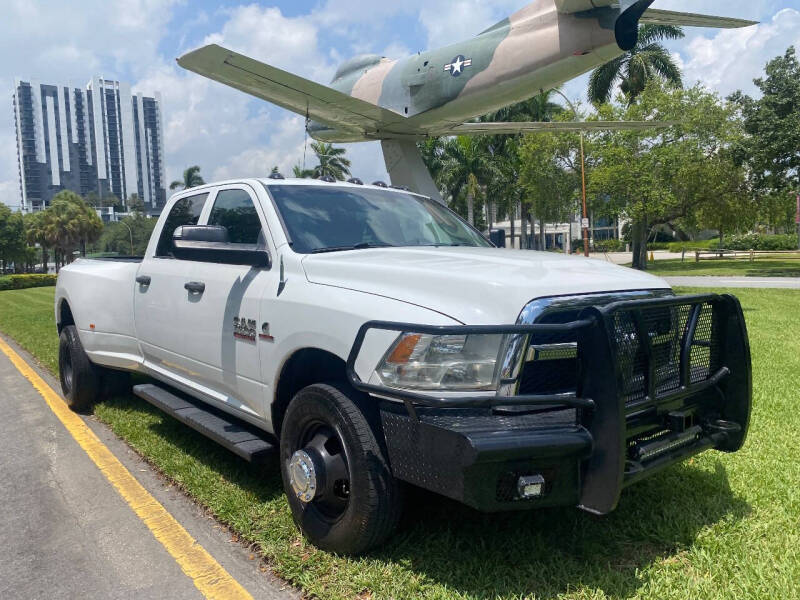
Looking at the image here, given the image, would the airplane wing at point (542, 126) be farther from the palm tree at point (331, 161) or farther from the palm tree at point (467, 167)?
the palm tree at point (331, 161)

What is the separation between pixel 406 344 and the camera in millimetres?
2633

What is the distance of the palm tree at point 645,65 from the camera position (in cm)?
3600

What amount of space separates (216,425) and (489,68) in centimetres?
1123

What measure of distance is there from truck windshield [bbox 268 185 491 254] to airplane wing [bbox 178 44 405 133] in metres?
7.69

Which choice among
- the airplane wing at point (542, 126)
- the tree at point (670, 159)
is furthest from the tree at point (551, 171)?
the airplane wing at point (542, 126)

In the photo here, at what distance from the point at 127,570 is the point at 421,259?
2.17m

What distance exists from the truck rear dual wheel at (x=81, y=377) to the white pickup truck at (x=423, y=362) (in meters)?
2.03

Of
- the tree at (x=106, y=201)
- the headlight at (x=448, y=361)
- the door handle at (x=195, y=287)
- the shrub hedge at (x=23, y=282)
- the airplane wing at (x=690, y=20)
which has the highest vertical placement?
the tree at (x=106, y=201)

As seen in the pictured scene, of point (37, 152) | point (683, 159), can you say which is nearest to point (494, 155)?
point (683, 159)

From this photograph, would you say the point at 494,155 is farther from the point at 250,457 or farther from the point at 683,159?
the point at 250,457

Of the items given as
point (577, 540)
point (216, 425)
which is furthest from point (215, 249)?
point (577, 540)

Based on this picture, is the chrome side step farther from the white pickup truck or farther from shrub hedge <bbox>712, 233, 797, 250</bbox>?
shrub hedge <bbox>712, 233, 797, 250</bbox>

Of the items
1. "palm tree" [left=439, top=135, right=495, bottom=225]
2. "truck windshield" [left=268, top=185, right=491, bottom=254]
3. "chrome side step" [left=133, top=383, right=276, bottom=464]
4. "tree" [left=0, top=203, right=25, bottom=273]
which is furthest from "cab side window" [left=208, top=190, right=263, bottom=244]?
"tree" [left=0, top=203, right=25, bottom=273]

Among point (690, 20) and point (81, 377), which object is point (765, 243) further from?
point (81, 377)
